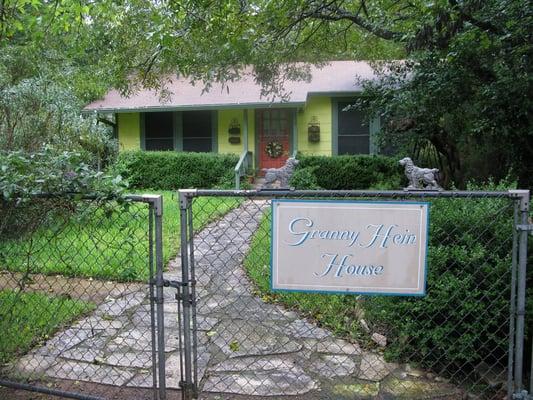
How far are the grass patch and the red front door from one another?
1147 cm

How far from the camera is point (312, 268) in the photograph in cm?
300

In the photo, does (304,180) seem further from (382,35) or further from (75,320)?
(75,320)

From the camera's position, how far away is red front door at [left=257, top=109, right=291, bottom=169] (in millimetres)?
16062

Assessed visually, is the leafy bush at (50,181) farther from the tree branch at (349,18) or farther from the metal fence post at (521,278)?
the tree branch at (349,18)

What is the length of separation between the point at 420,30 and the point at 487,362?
4032 mm

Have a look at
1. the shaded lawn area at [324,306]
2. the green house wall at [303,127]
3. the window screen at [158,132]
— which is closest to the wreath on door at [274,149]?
the green house wall at [303,127]

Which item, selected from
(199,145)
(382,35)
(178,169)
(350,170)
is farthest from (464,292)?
(199,145)

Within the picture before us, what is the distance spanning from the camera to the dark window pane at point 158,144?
17078 millimetres

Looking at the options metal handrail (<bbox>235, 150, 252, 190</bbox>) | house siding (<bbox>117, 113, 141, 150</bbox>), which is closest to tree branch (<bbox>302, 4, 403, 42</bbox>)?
metal handrail (<bbox>235, 150, 252, 190</bbox>)

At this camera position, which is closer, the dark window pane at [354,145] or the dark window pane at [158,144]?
the dark window pane at [354,145]

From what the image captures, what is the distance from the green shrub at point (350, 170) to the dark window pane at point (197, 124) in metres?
4.01

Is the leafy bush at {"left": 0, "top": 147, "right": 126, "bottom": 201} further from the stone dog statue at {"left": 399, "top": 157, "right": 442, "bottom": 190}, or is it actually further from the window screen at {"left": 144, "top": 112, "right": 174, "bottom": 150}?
the window screen at {"left": 144, "top": 112, "right": 174, "bottom": 150}

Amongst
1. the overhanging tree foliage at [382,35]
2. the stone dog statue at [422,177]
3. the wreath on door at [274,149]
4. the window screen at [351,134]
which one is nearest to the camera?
the stone dog statue at [422,177]

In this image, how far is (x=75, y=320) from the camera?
4.62 meters
